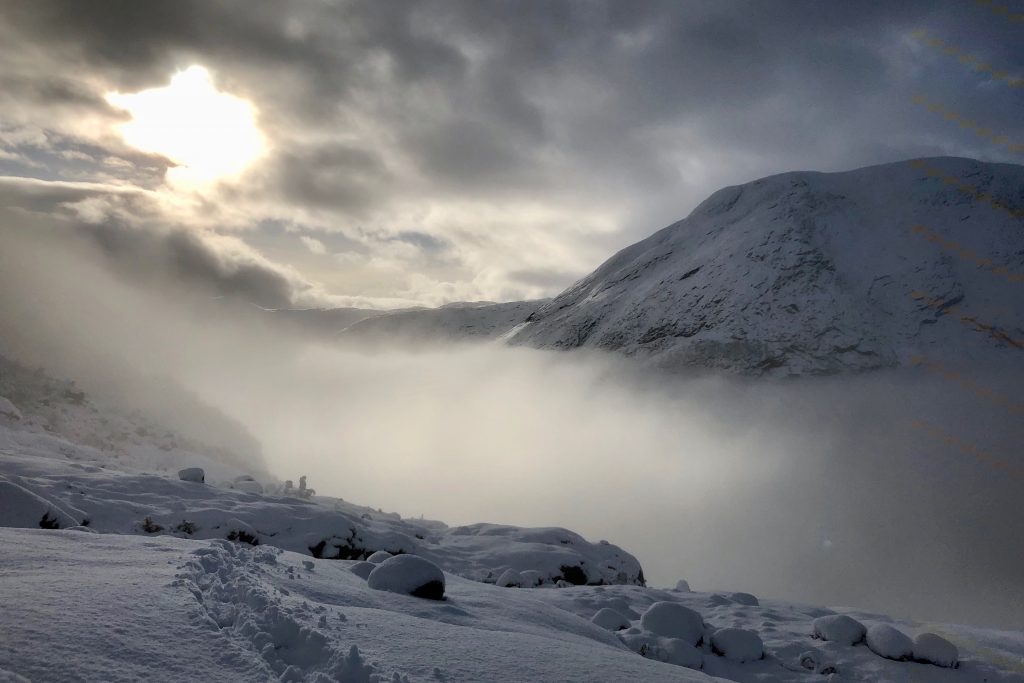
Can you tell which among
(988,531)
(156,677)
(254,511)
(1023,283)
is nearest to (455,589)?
(156,677)

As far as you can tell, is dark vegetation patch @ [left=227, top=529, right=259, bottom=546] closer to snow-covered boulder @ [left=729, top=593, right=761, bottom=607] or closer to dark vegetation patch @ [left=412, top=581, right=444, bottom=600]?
dark vegetation patch @ [left=412, top=581, right=444, bottom=600]

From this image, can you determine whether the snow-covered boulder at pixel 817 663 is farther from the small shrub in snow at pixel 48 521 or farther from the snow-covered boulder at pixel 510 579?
the small shrub in snow at pixel 48 521

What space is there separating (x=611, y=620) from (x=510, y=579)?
4965mm

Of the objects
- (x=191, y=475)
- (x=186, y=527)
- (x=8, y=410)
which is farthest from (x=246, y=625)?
(x=8, y=410)

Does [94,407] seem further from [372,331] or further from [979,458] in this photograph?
[372,331]

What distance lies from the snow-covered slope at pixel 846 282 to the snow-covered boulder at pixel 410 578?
264ft

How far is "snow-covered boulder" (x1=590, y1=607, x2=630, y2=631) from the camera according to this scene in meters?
10.4

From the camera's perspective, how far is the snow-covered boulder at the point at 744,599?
1472 cm

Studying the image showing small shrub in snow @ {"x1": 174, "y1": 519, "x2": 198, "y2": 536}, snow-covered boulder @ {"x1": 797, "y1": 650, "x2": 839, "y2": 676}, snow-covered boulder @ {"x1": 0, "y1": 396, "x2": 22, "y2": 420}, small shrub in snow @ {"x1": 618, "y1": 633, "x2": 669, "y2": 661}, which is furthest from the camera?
snow-covered boulder @ {"x1": 0, "y1": 396, "x2": 22, "y2": 420}

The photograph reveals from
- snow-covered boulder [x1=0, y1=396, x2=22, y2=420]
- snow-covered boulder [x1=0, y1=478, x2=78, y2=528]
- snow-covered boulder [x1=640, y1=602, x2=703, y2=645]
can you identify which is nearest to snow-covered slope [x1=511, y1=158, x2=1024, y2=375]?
snow-covered boulder [x1=640, y1=602, x2=703, y2=645]

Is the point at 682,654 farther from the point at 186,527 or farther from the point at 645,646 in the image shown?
the point at 186,527

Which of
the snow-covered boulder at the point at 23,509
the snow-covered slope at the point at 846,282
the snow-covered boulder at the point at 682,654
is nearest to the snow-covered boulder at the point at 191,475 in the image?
the snow-covered boulder at the point at 23,509

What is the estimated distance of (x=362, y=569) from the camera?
27.7 feet

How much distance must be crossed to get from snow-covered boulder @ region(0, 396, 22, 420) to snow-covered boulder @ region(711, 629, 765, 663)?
2301cm
